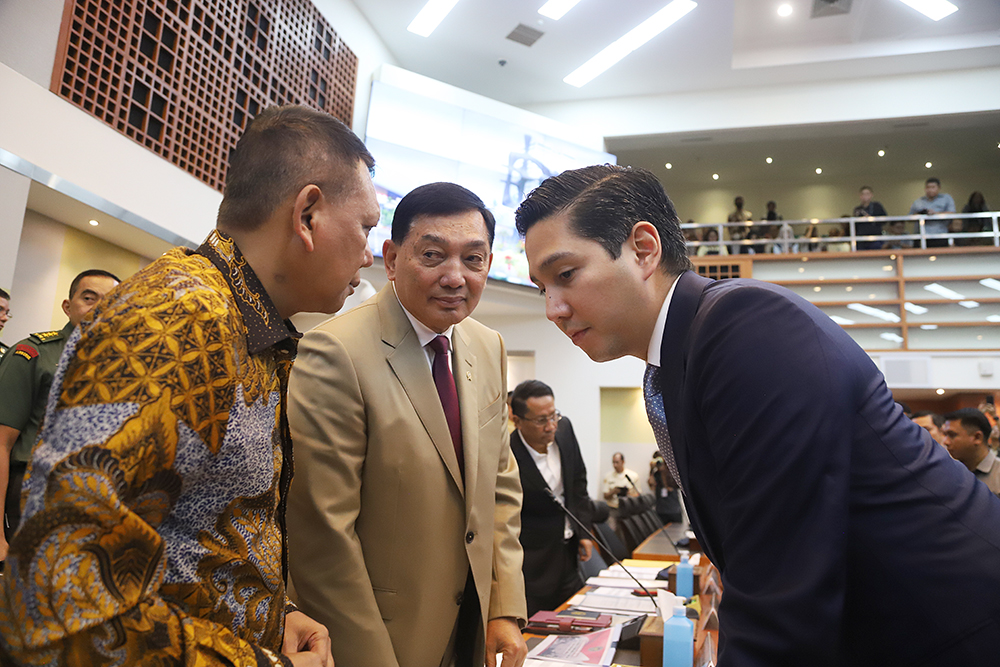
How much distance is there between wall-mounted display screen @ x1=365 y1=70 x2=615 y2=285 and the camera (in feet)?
30.3

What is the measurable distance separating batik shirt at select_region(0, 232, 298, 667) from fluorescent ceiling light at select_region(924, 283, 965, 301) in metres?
10.6

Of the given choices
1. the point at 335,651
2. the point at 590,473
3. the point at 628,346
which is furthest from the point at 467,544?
the point at 590,473

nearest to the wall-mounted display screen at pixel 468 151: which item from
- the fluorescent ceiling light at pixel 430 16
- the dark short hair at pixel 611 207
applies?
the fluorescent ceiling light at pixel 430 16

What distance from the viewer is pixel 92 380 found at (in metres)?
0.71

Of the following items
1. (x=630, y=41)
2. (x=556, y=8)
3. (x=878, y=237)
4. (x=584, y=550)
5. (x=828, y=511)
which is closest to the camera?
(x=828, y=511)

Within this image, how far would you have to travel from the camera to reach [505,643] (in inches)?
60.8

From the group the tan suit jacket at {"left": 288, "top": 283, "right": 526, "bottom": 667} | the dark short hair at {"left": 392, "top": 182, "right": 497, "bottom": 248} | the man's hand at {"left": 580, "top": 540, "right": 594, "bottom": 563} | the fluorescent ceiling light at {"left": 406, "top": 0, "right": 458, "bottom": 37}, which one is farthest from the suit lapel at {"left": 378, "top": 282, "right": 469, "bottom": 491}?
the fluorescent ceiling light at {"left": 406, "top": 0, "right": 458, "bottom": 37}

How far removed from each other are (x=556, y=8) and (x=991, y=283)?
7.09 m

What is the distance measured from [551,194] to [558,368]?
9689mm

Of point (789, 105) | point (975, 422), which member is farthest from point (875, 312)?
point (975, 422)

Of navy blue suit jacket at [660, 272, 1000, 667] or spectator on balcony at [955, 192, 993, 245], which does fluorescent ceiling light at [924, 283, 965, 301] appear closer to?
spectator on balcony at [955, 192, 993, 245]

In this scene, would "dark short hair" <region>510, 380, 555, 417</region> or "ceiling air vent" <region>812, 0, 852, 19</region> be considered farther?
"ceiling air vent" <region>812, 0, 852, 19</region>

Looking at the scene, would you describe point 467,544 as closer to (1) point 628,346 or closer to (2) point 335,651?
(2) point 335,651

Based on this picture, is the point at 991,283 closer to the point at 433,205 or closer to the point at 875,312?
the point at 875,312
